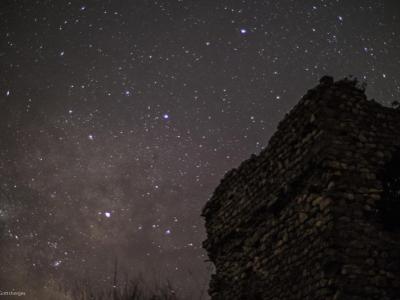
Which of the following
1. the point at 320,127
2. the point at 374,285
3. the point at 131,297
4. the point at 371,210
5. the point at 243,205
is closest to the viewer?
the point at 374,285

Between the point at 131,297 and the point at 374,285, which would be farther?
the point at 131,297

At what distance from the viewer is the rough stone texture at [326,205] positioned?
17.4 feet

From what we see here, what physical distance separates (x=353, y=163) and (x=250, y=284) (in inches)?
123

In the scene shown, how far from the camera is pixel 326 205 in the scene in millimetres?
5637

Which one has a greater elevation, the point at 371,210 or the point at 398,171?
the point at 398,171

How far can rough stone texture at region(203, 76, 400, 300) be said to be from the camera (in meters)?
5.32

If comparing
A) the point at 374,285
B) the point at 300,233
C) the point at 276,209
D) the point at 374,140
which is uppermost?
the point at 374,140

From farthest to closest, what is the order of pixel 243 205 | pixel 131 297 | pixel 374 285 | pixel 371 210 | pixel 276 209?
pixel 131 297 < pixel 243 205 < pixel 276 209 < pixel 371 210 < pixel 374 285

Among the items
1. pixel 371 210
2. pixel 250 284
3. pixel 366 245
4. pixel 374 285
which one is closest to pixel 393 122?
pixel 371 210

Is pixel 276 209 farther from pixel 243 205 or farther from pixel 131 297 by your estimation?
pixel 131 297

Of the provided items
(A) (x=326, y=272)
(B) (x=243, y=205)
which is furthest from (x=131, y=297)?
(A) (x=326, y=272)

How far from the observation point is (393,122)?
6.45 m

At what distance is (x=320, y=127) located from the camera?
6.07 meters

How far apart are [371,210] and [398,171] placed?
0.83 m
